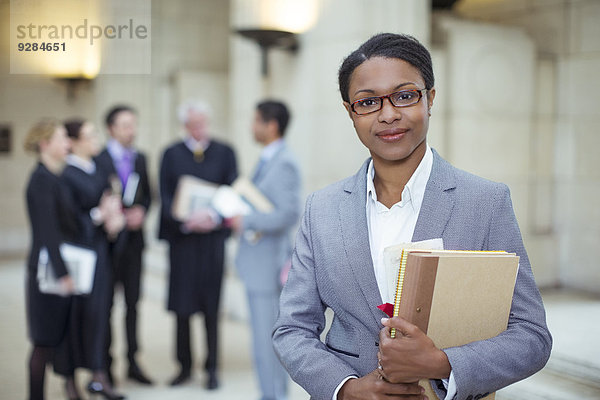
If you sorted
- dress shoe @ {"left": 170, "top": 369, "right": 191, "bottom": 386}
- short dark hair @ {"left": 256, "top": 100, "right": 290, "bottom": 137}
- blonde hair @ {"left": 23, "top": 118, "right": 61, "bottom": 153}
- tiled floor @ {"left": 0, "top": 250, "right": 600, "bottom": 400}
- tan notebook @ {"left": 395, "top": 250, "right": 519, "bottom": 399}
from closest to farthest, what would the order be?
tan notebook @ {"left": 395, "top": 250, "right": 519, "bottom": 399}, tiled floor @ {"left": 0, "top": 250, "right": 600, "bottom": 400}, blonde hair @ {"left": 23, "top": 118, "right": 61, "bottom": 153}, short dark hair @ {"left": 256, "top": 100, "right": 290, "bottom": 137}, dress shoe @ {"left": 170, "top": 369, "right": 191, "bottom": 386}

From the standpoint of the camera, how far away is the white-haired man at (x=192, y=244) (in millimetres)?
5223

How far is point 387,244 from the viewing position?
1750mm

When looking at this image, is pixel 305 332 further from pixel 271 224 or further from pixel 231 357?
pixel 231 357

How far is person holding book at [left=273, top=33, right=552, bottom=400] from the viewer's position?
1521 millimetres

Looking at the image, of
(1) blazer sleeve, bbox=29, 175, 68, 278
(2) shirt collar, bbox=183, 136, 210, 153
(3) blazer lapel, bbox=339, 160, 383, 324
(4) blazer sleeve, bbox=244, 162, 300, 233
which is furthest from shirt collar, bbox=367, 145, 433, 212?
(2) shirt collar, bbox=183, 136, 210, 153

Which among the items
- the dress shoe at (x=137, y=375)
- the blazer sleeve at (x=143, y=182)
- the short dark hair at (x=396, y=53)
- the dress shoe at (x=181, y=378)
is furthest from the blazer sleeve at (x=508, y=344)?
the blazer sleeve at (x=143, y=182)

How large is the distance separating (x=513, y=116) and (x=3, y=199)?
362 inches

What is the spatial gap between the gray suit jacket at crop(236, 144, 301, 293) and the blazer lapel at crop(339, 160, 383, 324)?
8.97 ft

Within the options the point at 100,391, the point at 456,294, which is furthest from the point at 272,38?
the point at 456,294

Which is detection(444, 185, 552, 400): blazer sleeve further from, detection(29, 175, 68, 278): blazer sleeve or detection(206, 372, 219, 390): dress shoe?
detection(206, 372, 219, 390): dress shoe

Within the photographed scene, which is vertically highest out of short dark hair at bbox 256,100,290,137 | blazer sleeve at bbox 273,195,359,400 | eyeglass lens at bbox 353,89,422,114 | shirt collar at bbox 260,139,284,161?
short dark hair at bbox 256,100,290,137

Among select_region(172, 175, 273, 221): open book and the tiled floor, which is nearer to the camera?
the tiled floor

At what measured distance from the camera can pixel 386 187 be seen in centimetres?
178

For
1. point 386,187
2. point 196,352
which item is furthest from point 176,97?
point 386,187
